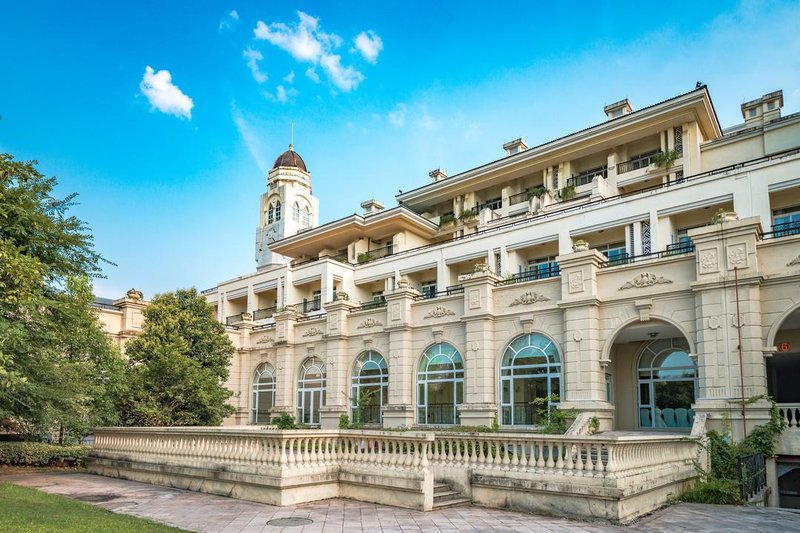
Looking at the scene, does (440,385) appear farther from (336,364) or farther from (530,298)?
(336,364)

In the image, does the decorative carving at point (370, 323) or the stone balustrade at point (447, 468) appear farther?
the decorative carving at point (370, 323)

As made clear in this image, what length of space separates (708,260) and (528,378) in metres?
8.25

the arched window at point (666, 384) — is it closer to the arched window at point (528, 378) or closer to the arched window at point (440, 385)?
the arched window at point (528, 378)

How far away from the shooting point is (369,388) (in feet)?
102

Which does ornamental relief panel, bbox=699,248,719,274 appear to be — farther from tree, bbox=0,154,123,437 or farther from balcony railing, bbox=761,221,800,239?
tree, bbox=0,154,123,437

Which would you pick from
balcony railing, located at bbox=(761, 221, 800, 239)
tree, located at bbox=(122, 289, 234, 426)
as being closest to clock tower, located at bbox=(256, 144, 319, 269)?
tree, located at bbox=(122, 289, 234, 426)

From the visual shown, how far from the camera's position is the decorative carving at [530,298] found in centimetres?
2500

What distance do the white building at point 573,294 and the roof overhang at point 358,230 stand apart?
0.16 m

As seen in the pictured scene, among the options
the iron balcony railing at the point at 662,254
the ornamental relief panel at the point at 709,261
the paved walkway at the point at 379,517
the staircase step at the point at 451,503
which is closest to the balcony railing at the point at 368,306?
the iron balcony railing at the point at 662,254

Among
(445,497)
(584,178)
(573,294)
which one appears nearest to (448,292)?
(573,294)

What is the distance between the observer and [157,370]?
76.2 feet

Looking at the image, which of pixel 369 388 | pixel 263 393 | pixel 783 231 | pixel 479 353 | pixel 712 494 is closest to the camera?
pixel 712 494

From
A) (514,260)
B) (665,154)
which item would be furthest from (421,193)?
(665,154)

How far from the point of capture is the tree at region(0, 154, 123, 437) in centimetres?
1377
